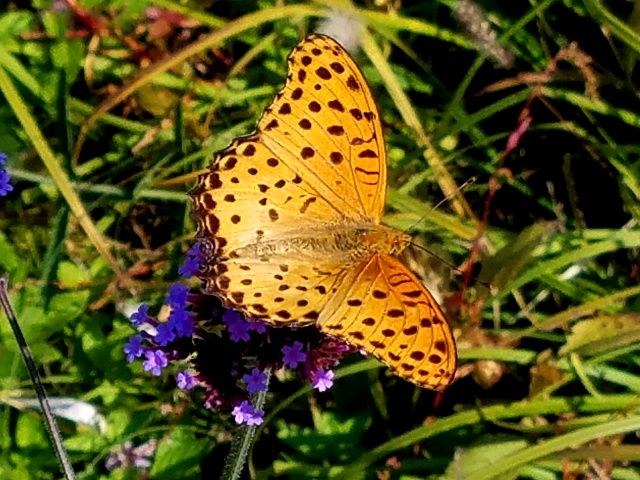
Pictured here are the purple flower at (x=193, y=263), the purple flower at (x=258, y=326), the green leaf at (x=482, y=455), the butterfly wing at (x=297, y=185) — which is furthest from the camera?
the green leaf at (x=482, y=455)

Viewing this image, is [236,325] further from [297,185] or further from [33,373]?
[33,373]

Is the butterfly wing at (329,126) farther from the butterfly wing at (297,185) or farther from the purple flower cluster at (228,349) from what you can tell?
the purple flower cluster at (228,349)

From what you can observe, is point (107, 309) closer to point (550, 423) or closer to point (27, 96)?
point (27, 96)

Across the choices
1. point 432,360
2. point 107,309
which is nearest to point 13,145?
point 107,309

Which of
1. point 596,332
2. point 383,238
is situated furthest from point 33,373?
point 596,332

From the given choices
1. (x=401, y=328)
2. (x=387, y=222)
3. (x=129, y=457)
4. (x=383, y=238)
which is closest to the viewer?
(x=401, y=328)

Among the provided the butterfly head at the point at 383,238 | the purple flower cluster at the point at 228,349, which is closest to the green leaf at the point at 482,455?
the purple flower cluster at the point at 228,349
